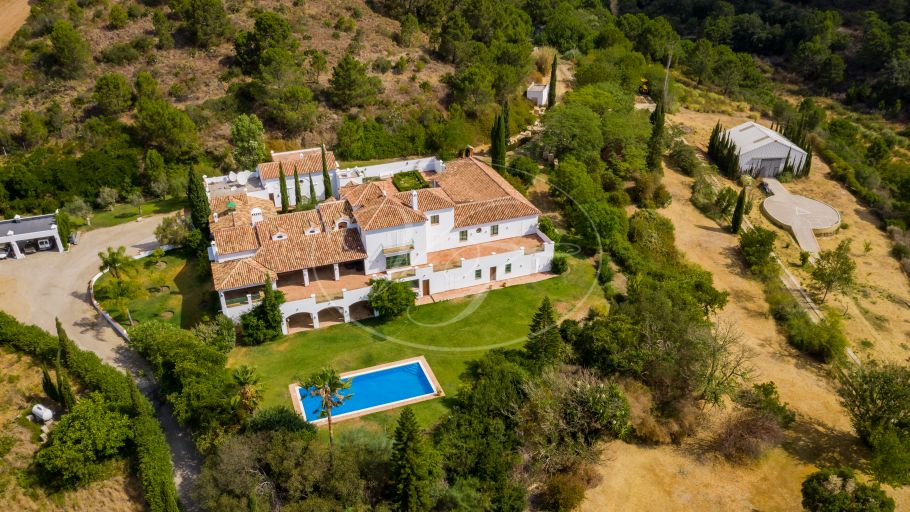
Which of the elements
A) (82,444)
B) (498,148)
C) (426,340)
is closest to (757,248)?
(498,148)

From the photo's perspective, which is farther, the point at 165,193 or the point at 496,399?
the point at 165,193

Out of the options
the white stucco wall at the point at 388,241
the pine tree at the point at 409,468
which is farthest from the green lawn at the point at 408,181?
the pine tree at the point at 409,468

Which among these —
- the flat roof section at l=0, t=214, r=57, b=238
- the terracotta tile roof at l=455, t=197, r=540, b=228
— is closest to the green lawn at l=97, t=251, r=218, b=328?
the flat roof section at l=0, t=214, r=57, b=238

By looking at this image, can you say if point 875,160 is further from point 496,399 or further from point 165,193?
point 165,193

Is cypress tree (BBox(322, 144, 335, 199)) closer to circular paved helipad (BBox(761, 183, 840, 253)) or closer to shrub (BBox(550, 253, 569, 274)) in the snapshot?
shrub (BBox(550, 253, 569, 274))

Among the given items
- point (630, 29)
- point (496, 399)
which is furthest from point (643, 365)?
point (630, 29)

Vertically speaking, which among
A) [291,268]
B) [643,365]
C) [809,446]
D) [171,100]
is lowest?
[809,446]
